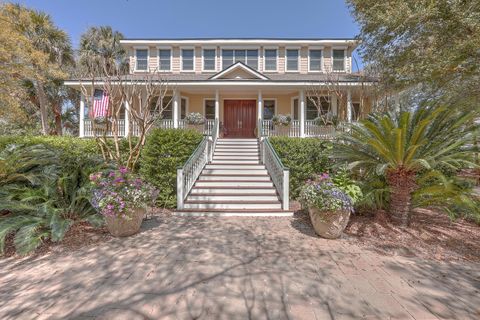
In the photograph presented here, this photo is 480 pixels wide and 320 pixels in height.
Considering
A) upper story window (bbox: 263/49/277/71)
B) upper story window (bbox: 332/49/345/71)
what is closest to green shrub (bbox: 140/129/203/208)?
upper story window (bbox: 263/49/277/71)

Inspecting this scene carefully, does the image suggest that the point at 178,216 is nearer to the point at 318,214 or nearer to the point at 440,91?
the point at 318,214

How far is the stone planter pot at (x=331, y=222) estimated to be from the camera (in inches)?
177

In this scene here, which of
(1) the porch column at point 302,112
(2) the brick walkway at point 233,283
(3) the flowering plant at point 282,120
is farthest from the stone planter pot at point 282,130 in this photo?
(2) the brick walkway at point 233,283

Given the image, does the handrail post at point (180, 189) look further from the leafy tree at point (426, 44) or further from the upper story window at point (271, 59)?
the upper story window at point (271, 59)

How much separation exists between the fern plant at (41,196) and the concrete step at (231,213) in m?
2.16

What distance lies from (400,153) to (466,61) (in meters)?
5.39

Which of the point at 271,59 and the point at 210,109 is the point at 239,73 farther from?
the point at 271,59

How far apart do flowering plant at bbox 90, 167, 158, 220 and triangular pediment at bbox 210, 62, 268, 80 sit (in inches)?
362

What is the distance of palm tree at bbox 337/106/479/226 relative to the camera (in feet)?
14.5

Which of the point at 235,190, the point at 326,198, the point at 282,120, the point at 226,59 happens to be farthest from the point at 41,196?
the point at 226,59

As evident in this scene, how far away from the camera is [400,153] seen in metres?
4.50

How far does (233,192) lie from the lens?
272 inches

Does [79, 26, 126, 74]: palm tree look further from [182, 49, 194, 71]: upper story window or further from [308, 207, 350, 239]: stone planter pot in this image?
[308, 207, 350, 239]: stone planter pot

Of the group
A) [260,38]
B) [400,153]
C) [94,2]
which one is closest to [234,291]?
[400,153]
